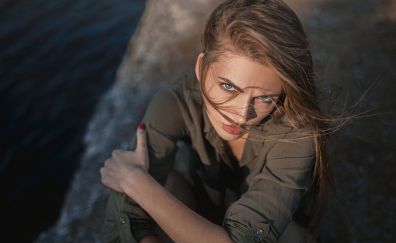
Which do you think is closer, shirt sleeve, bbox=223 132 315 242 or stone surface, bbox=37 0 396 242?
shirt sleeve, bbox=223 132 315 242

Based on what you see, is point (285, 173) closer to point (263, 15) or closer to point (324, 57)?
point (263, 15)

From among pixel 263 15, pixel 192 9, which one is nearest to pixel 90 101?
pixel 192 9

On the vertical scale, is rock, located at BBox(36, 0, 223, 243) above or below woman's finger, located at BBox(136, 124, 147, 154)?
below

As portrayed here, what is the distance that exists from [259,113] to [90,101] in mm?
2501

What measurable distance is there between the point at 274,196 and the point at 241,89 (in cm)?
53

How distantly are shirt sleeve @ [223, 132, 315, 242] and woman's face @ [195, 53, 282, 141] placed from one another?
24 centimetres

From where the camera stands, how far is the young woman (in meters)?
1.69

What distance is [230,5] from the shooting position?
1802 mm

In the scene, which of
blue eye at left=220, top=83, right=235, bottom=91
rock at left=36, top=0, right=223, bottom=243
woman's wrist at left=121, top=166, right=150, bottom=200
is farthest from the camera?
rock at left=36, top=0, right=223, bottom=243

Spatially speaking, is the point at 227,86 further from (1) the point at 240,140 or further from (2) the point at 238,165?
(2) the point at 238,165

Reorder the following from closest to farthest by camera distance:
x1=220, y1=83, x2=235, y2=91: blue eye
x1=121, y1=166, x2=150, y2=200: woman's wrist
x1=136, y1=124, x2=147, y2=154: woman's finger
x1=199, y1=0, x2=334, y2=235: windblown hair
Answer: x1=199, y1=0, x2=334, y2=235: windblown hair < x1=220, y1=83, x2=235, y2=91: blue eye < x1=121, y1=166, x2=150, y2=200: woman's wrist < x1=136, y1=124, x2=147, y2=154: woman's finger

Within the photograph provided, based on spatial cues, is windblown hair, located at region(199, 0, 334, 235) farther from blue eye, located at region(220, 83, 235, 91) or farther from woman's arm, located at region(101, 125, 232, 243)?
woman's arm, located at region(101, 125, 232, 243)

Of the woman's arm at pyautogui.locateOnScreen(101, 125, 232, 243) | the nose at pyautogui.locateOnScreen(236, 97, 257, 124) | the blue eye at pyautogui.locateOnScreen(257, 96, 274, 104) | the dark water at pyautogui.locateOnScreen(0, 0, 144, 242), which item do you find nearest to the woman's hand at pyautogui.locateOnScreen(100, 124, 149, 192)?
the woman's arm at pyautogui.locateOnScreen(101, 125, 232, 243)

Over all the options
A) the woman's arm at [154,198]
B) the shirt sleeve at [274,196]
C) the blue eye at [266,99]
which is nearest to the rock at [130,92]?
the woman's arm at [154,198]
